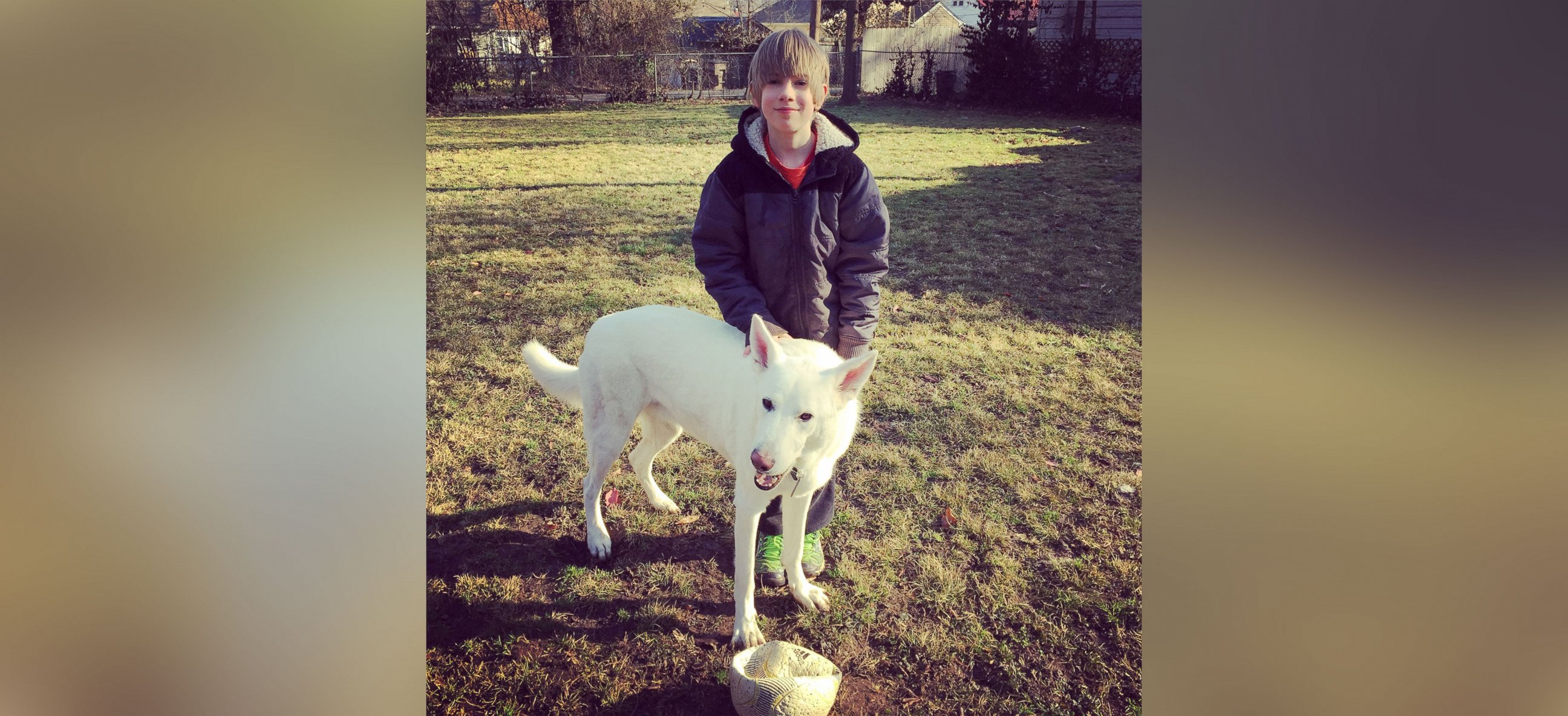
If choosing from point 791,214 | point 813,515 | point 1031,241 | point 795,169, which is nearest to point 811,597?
point 813,515

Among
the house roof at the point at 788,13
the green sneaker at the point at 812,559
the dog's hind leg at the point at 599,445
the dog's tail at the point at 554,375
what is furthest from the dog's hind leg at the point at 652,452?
the house roof at the point at 788,13

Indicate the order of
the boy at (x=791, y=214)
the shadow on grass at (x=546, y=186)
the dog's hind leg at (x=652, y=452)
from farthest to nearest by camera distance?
the shadow on grass at (x=546, y=186), the dog's hind leg at (x=652, y=452), the boy at (x=791, y=214)

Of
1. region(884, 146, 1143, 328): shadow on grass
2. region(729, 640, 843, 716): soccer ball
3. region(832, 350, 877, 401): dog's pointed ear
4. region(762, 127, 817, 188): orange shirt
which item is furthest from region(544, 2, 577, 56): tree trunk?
region(729, 640, 843, 716): soccer ball

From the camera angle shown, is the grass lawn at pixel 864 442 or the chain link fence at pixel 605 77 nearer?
the grass lawn at pixel 864 442

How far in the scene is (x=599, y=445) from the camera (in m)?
2.34

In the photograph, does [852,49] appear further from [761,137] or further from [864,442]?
[864,442]

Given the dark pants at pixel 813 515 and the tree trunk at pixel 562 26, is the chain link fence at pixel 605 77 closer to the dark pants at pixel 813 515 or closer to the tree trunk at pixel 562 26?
the tree trunk at pixel 562 26

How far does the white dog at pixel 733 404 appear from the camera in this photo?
5.78 ft

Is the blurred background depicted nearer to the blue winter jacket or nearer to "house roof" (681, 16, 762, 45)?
the blue winter jacket

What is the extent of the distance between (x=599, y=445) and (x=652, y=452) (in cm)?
27
